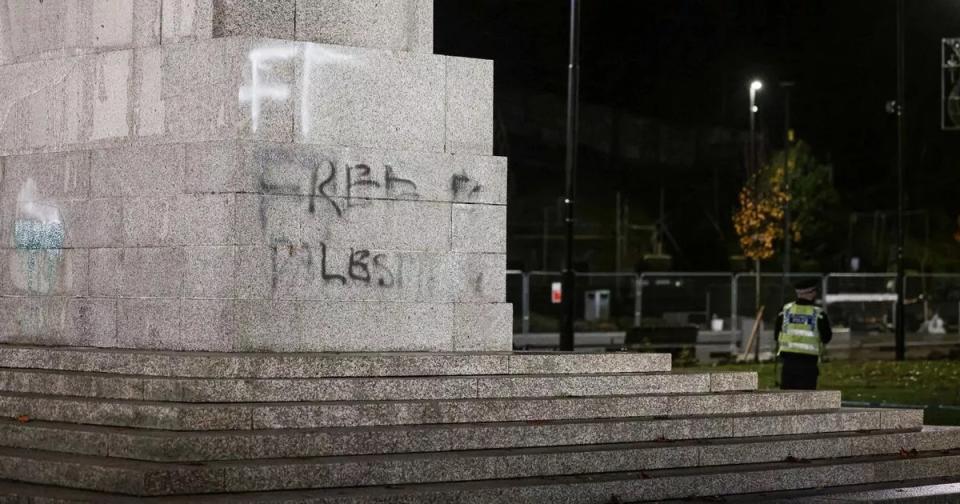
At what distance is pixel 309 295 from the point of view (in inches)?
538

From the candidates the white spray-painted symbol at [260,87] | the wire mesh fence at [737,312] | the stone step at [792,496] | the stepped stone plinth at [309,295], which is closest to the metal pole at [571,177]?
the wire mesh fence at [737,312]

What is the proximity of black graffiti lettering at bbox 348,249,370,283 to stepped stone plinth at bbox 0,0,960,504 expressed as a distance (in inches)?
0.8

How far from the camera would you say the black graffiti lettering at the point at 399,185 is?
14180 millimetres

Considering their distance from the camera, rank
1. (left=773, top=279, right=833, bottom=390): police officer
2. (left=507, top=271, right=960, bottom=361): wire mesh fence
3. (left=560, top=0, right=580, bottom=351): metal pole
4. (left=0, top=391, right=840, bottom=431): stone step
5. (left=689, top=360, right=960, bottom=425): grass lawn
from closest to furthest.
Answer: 1. (left=0, top=391, right=840, bottom=431): stone step
2. (left=773, top=279, right=833, bottom=390): police officer
3. (left=689, top=360, right=960, bottom=425): grass lawn
4. (left=560, top=0, right=580, bottom=351): metal pole
5. (left=507, top=271, right=960, bottom=361): wire mesh fence

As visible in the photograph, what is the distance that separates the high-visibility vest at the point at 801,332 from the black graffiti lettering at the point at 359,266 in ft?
17.3

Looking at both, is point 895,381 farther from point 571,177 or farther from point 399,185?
point 399,185

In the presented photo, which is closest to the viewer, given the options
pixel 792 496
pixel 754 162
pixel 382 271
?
pixel 792 496

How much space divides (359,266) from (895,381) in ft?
56.8

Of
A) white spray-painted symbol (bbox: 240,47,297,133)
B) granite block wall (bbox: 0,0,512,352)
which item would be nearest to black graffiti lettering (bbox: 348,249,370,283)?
granite block wall (bbox: 0,0,512,352)

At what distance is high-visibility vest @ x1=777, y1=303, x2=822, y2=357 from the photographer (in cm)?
1728

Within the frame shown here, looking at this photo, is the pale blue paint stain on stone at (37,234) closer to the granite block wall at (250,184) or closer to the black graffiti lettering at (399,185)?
the granite block wall at (250,184)

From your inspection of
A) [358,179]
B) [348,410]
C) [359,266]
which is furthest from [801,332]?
[348,410]

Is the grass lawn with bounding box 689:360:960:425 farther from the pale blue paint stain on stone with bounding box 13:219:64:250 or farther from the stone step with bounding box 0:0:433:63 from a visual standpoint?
the pale blue paint stain on stone with bounding box 13:219:64:250

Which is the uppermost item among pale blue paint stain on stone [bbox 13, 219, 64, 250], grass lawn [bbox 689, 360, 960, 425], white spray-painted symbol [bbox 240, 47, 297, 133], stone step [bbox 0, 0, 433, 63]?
stone step [bbox 0, 0, 433, 63]
